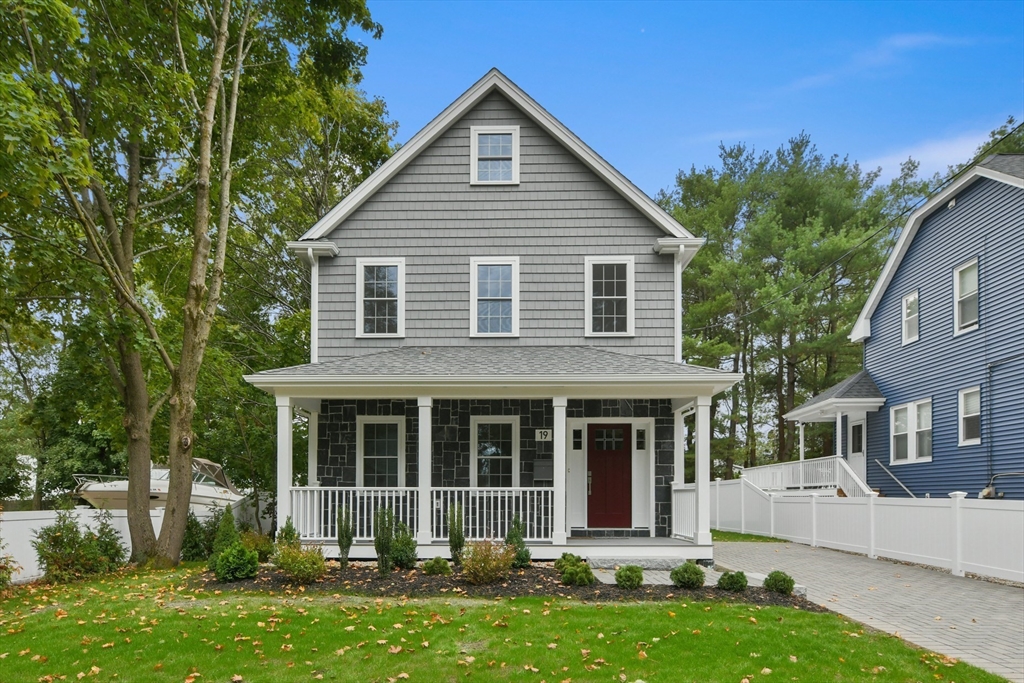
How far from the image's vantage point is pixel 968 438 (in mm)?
17984

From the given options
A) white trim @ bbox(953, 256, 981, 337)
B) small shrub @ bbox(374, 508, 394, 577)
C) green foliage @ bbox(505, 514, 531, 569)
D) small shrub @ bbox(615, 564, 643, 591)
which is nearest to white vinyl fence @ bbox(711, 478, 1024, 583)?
white trim @ bbox(953, 256, 981, 337)

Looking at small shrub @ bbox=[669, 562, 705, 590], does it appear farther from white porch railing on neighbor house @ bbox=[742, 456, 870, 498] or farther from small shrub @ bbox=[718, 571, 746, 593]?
white porch railing on neighbor house @ bbox=[742, 456, 870, 498]

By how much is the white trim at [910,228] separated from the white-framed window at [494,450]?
1100 cm

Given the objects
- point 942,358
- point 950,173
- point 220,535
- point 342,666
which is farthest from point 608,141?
point 342,666

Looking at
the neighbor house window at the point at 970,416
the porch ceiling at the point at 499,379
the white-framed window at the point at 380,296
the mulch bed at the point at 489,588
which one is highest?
the white-framed window at the point at 380,296

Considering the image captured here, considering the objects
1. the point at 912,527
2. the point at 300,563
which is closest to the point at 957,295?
the point at 912,527

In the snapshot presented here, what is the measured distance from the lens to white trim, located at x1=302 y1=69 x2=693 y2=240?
621 inches

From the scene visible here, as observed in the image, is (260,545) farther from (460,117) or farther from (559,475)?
(460,117)

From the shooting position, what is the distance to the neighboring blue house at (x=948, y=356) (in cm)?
1655

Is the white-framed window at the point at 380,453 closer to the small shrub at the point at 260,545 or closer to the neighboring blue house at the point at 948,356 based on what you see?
the small shrub at the point at 260,545

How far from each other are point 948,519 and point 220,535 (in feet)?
37.0

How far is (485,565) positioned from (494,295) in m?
6.53

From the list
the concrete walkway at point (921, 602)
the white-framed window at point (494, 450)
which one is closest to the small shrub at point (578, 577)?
the concrete walkway at point (921, 602)

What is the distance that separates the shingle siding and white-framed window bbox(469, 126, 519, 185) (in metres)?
0.14
